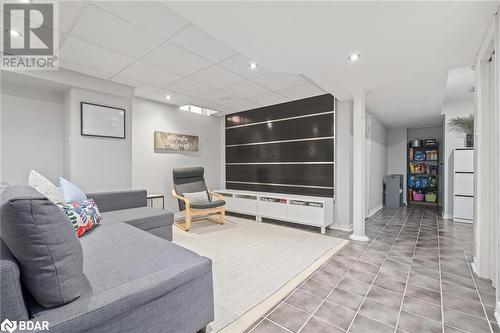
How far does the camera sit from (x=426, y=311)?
5.57 ft

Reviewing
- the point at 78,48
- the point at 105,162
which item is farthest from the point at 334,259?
the point at 78,48

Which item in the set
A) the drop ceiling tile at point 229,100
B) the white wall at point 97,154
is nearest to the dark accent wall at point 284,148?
the drop ceiling tile at point 229,100

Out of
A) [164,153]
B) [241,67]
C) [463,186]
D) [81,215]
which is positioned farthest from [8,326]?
[463,186]

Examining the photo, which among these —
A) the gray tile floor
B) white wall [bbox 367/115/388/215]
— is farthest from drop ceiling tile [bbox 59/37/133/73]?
white wall [bbox 367/115/388/215]

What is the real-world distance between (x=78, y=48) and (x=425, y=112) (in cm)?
622

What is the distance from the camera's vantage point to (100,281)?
116cm

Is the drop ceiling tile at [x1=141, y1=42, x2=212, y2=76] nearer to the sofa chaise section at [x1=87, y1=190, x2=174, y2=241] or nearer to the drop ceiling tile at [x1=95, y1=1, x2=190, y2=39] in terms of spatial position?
the drop ceiling tile at [x1=95, y1=1, x2=190, y2=39]

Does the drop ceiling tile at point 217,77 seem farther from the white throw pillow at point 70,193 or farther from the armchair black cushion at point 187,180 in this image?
the white throw pillow at point 70,193

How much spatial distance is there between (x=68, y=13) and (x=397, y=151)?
785cm

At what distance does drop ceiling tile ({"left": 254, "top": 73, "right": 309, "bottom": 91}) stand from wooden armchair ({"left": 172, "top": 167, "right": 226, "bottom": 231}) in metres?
2.17

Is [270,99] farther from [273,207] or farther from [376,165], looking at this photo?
[376,165]

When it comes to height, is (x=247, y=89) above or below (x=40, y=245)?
above

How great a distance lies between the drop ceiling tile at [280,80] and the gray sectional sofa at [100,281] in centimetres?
259

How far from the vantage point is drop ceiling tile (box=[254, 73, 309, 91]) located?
319 centimetres
